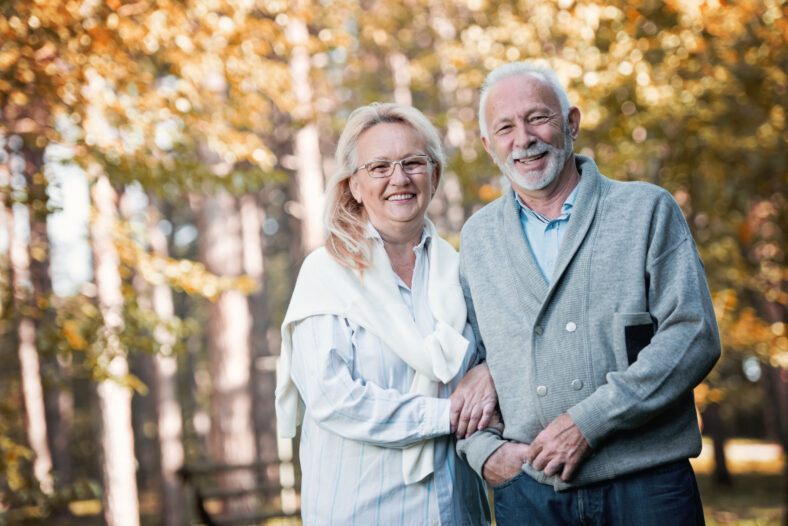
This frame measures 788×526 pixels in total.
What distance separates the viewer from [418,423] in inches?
104

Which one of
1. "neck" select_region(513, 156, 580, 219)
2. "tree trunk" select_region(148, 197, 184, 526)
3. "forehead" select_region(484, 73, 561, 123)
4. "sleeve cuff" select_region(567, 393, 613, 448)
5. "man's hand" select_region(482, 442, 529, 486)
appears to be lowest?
"tree trunk" select_region(148, 197, 184, 526)

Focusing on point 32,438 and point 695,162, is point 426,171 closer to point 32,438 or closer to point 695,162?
point 695,162

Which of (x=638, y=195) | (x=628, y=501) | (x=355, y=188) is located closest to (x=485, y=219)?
(x=355, y=188)

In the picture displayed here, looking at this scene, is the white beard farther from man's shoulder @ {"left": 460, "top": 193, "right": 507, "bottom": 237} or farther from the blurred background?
the blurred background

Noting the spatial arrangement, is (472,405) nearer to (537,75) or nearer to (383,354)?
(383,354)

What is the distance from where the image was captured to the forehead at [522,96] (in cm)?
270

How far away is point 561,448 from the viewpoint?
239cm

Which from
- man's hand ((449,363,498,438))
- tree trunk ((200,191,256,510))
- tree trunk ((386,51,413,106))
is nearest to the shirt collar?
man's hand ((449,363,498,438))

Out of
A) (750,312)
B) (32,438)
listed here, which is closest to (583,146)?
(750,312)

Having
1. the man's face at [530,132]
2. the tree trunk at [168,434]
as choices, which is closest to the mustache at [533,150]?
the man's face at [530,132]

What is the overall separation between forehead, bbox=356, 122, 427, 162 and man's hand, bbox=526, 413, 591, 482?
1099mm

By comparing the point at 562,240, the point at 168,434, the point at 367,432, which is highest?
the point at 562,240

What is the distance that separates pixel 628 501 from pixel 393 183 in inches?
51.6

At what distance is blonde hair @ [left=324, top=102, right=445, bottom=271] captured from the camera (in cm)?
287
